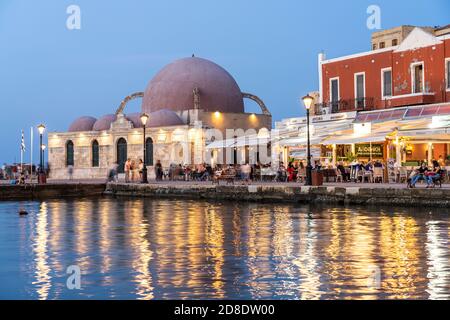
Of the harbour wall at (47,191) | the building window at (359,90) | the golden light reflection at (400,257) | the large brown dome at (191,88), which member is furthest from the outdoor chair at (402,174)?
the large brown dome at (191,88)

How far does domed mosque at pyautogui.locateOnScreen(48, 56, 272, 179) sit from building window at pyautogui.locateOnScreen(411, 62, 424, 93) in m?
16.6

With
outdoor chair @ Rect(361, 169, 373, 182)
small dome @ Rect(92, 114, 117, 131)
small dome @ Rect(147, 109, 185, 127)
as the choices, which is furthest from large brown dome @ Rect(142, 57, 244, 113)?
outdoor chair @ Rect(361, 169, 373, 182)

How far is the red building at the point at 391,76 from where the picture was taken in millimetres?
31516

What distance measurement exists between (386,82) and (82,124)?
27.4m

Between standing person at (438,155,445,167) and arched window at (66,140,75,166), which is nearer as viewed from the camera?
standing person at (438,155,445,167)

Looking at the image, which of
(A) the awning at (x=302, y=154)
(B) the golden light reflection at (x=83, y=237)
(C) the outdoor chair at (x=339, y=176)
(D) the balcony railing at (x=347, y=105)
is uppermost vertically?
(D) the balcony railing at (x=347, y=105)

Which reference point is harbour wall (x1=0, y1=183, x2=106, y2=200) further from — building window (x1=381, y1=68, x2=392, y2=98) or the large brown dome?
the large brown dome

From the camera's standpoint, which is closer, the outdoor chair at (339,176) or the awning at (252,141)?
the outdoor chair at (339,176)

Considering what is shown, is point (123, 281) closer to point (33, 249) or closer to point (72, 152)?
point (33, 249)

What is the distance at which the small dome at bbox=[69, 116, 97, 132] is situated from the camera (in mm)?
55562

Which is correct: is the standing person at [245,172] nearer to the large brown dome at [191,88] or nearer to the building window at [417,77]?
the building window at [417,77]

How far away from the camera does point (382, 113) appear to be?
1298 inches

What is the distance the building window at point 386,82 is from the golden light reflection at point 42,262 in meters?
20.3
